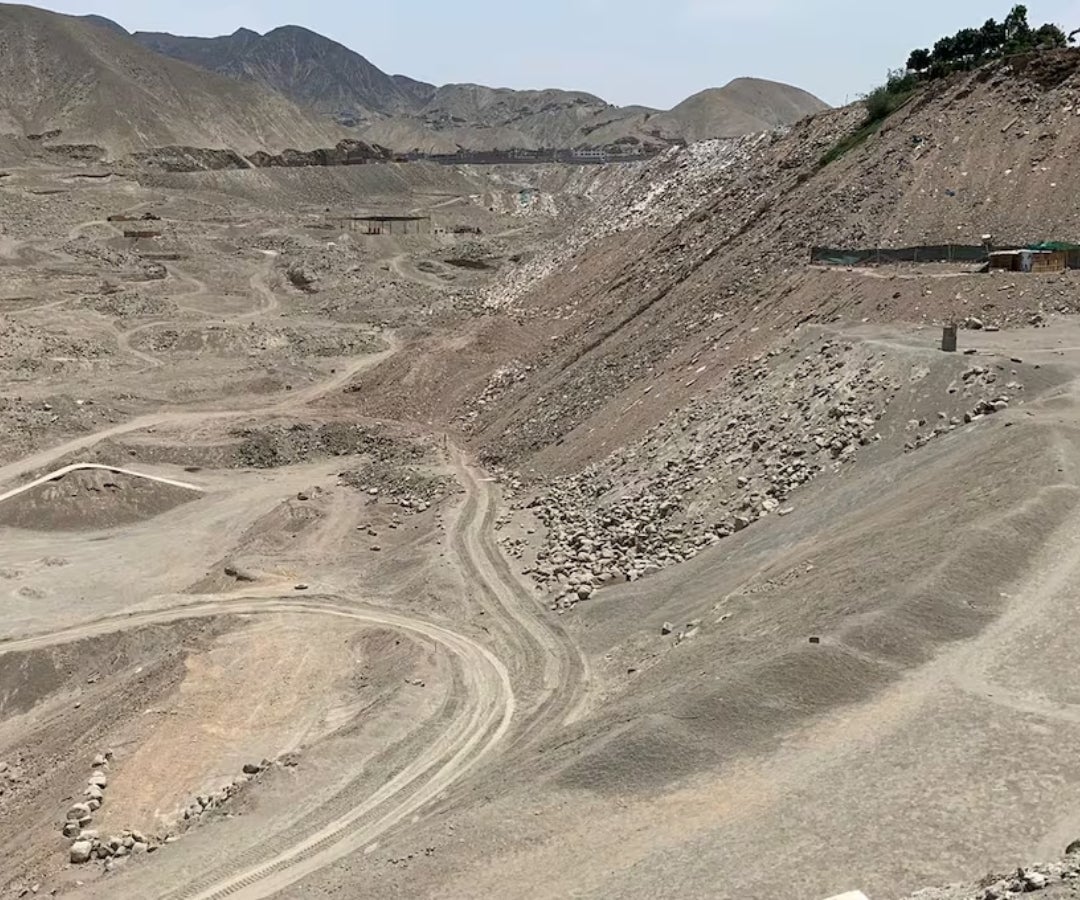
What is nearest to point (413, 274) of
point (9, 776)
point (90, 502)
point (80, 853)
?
point (90, 502)

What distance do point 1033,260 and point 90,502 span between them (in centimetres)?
2883

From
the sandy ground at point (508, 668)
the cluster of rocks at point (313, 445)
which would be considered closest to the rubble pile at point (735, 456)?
the sandy ground at point (508, 668)

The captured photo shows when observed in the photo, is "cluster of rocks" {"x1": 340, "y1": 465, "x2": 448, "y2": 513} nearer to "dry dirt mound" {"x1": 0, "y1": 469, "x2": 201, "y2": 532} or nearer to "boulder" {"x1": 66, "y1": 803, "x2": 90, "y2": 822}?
"dry dirt mound" {"x1": 0, "y1": 469, "x2": 201, "y2": 532}

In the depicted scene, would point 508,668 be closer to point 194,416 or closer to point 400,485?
point 400,485

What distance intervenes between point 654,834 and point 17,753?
13.4 metres

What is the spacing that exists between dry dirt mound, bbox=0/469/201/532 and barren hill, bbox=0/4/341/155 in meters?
83.4

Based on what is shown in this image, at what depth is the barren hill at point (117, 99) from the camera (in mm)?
106000

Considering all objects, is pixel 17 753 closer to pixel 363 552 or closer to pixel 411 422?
pixel 363 552

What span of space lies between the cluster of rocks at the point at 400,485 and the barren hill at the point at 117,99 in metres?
85.1

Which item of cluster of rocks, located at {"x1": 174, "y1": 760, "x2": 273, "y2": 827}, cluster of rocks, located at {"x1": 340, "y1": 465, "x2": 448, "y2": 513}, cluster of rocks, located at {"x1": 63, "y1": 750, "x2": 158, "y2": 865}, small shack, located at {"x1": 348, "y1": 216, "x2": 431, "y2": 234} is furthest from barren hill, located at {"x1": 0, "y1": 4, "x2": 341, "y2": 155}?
cluster of rocks, located at {"x1": 174, "y1": 760, "x2": 273, "y2": 827}

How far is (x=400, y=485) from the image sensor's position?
31141 mm

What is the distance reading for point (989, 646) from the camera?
13.4 m

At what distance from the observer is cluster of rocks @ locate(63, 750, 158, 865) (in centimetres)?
1430

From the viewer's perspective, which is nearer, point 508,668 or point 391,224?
point 508,668
